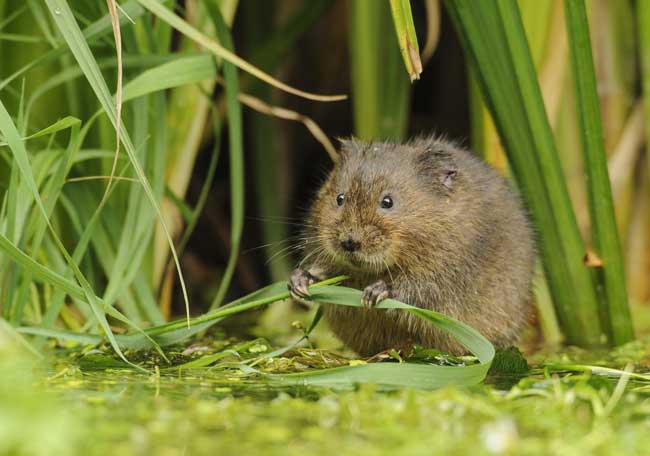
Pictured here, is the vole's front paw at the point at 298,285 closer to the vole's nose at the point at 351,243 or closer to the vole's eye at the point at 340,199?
the vole's nose at the point at 351,243


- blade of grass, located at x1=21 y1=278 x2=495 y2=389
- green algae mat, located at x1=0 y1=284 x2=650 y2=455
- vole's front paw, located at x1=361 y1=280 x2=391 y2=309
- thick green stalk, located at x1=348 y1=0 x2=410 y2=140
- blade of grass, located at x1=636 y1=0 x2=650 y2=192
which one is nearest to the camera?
green algae mat, located at x1=0 y1=284 x2=650 y2=455

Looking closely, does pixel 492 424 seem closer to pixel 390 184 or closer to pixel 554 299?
pixel 390 184

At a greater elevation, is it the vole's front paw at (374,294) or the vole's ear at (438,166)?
the vole's ear at (438,166)

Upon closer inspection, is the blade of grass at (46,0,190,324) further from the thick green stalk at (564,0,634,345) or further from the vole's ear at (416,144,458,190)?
the thick green stalk at (564,0,634,345)

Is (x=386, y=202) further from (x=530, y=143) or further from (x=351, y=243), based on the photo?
(x=530, y=143)

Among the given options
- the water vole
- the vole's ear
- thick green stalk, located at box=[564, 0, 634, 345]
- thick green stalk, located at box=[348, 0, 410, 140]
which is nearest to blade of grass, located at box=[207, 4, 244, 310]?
the water vole

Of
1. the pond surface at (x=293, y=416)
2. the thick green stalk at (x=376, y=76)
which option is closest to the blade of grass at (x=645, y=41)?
the thick green stalk at (x=376, y=76)

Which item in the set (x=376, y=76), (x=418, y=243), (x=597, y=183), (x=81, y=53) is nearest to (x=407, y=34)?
(x=418, y=243)

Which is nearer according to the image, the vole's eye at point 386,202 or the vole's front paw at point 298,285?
the vole's front paw at point 298,285
